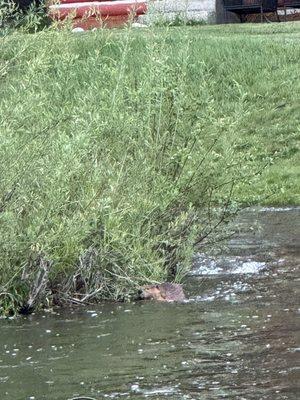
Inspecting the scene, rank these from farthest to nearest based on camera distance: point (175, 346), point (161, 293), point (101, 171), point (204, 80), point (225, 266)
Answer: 1. point (204, 80)
2. point (225, 266)
3. point (101, 171)
4. point (161, 293)
5. point (175, 346)

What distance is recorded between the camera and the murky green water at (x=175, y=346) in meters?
6.88

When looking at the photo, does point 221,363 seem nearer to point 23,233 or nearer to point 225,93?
point 23,233

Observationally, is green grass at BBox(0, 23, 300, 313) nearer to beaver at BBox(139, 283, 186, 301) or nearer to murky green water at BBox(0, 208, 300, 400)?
beaver at BBox(139, 283, 186, 301)

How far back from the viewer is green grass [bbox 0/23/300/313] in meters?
9.23

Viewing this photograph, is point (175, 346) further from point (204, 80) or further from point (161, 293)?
point (204, 80)

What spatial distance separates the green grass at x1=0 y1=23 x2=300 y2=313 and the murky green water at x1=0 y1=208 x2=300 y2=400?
0.35m

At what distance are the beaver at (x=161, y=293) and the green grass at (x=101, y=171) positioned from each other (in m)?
0.09

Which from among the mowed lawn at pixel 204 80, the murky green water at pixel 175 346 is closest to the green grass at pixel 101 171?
the mowed lawn at pixel 204 80

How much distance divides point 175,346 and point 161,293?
1756mm

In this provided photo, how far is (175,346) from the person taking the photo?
7891 millimetres

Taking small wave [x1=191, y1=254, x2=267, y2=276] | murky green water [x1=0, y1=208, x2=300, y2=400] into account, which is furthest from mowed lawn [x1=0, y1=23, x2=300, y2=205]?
murky green water [x1=0, y1=208, x2=300, y2=400]

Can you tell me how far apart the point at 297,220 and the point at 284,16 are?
15.5m

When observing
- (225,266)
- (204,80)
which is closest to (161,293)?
(225,266)

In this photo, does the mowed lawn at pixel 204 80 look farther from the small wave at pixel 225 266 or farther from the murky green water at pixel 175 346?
the murky green water at pixel 175 346
